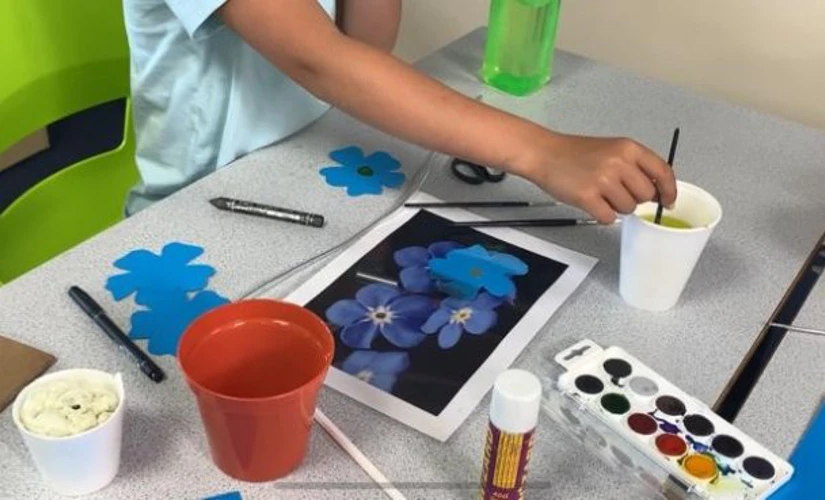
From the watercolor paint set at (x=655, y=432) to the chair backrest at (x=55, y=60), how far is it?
2.50ft

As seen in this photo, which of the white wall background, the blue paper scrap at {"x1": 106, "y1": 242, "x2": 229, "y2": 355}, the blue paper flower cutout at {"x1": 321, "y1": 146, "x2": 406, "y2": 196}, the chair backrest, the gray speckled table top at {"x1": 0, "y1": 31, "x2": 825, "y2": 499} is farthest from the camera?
the white wall background

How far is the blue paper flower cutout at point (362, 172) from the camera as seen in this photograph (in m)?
0.95

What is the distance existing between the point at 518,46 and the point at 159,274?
61 centimetres

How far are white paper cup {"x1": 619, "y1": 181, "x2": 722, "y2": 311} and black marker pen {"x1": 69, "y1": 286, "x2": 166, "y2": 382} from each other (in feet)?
1.33

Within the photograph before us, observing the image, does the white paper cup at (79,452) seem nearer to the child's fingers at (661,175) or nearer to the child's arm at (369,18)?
the child's fingers at (661,175)

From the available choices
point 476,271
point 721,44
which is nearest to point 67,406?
point 476,271

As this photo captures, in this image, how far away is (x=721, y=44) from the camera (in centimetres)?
138

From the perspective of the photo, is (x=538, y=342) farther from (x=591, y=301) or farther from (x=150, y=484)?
(x=150, y=484)

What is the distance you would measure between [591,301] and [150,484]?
1.35 feet

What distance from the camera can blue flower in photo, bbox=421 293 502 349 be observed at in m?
0.75

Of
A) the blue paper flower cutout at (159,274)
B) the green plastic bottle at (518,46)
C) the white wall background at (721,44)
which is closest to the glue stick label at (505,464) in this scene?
the blue paper flower cutout at (159,274)

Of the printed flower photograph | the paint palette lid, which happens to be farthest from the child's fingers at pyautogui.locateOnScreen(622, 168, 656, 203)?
the paint palette lid

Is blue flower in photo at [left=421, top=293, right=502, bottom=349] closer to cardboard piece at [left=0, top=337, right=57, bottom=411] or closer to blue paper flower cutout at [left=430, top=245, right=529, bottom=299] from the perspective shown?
blue paper flower cutout at [left=430, top=245, right=529, bottom=299]

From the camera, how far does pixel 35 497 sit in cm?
58
